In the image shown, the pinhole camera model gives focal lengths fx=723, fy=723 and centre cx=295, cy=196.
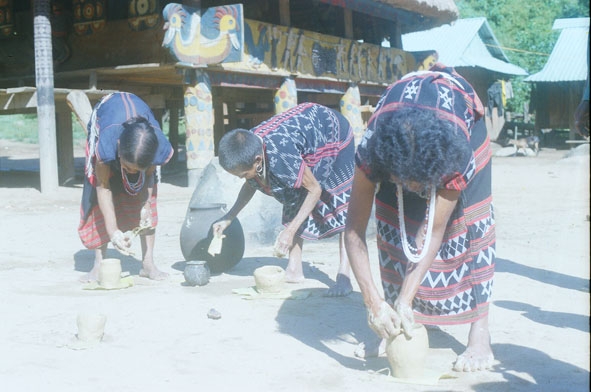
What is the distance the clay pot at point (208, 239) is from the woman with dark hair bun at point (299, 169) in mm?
505

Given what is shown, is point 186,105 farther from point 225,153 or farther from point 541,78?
point 541,78

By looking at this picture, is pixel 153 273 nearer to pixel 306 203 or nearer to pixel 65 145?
pixel 306 203

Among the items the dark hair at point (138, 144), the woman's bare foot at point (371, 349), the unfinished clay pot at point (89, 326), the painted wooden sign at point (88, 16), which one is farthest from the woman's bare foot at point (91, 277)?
the painted wooden sign at point (88, 16)

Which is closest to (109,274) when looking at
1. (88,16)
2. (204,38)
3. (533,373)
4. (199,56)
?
(533,373)

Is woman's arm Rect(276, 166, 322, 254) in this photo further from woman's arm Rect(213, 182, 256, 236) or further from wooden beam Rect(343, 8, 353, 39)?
wooden beam Rect(343, 8, 353, 39)

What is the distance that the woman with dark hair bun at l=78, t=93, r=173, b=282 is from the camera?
4.36 m

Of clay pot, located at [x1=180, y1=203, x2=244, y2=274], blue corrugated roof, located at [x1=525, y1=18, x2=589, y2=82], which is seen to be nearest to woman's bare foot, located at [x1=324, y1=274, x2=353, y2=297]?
clay pot, located at [x1=180, y1=203, x2=244, y2=274]

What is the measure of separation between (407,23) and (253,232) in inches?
488

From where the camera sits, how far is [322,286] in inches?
197

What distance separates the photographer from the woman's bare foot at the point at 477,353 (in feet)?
10.5

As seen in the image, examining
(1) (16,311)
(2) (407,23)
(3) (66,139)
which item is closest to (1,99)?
(3) (66,139)

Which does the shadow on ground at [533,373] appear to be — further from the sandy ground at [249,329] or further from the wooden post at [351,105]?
the wooden post at [351,105]

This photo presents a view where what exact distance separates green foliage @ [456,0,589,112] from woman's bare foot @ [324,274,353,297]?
85.5ft

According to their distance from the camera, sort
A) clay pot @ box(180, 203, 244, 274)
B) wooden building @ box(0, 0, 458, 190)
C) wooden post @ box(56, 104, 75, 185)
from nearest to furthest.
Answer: clay pot @ box(180, 203, 244, 274) < wooden building @ box(0, 0, 458, 190) < wooden post @ box(56, 104, 75, 185)
